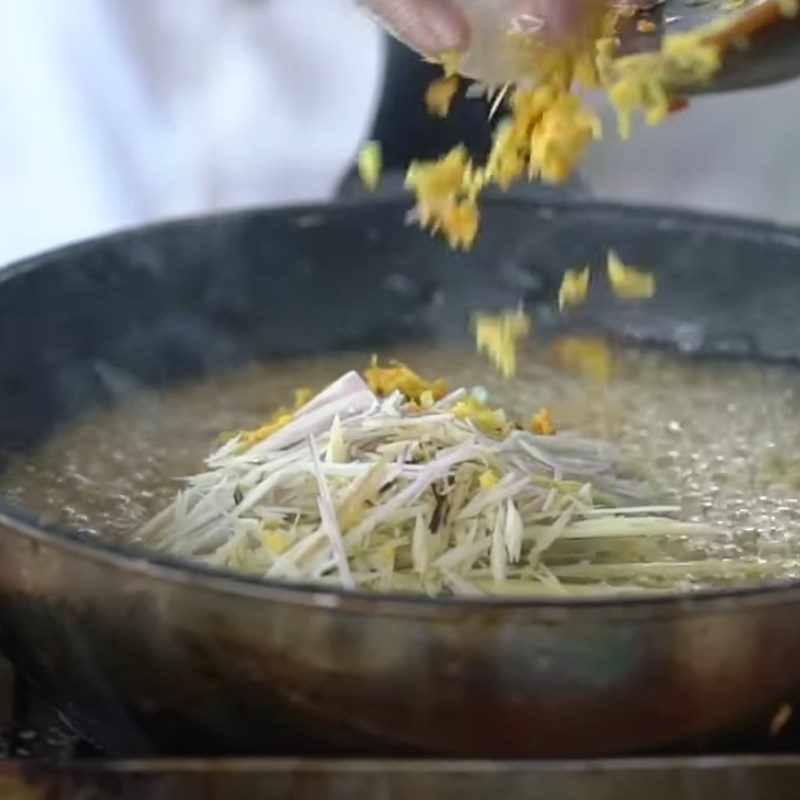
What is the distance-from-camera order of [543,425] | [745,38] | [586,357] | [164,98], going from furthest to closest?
[164,98], [586,357], [543,425], [745,38]

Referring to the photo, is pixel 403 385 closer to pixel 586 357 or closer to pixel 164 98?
pixel 586 357

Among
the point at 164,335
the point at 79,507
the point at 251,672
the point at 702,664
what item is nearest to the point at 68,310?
the point at 164,335

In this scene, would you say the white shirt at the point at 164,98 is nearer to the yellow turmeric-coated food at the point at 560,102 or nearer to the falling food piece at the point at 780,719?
the yellow turmeric-coated food at the point at 560,102

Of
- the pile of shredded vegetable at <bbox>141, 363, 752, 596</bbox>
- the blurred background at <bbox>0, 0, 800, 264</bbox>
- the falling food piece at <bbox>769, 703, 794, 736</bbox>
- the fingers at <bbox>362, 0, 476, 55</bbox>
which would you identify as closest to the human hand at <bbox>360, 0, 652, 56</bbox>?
the fingers at <bbox>362, 0, 476, 55</bbox>

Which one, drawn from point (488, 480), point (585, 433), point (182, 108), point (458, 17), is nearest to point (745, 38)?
point (458, 17)

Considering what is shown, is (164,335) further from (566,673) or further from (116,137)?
(566,673)

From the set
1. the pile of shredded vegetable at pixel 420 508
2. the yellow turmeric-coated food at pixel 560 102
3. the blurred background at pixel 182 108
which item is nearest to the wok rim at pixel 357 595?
the pile of shredded vegetable at pixel 420 508
